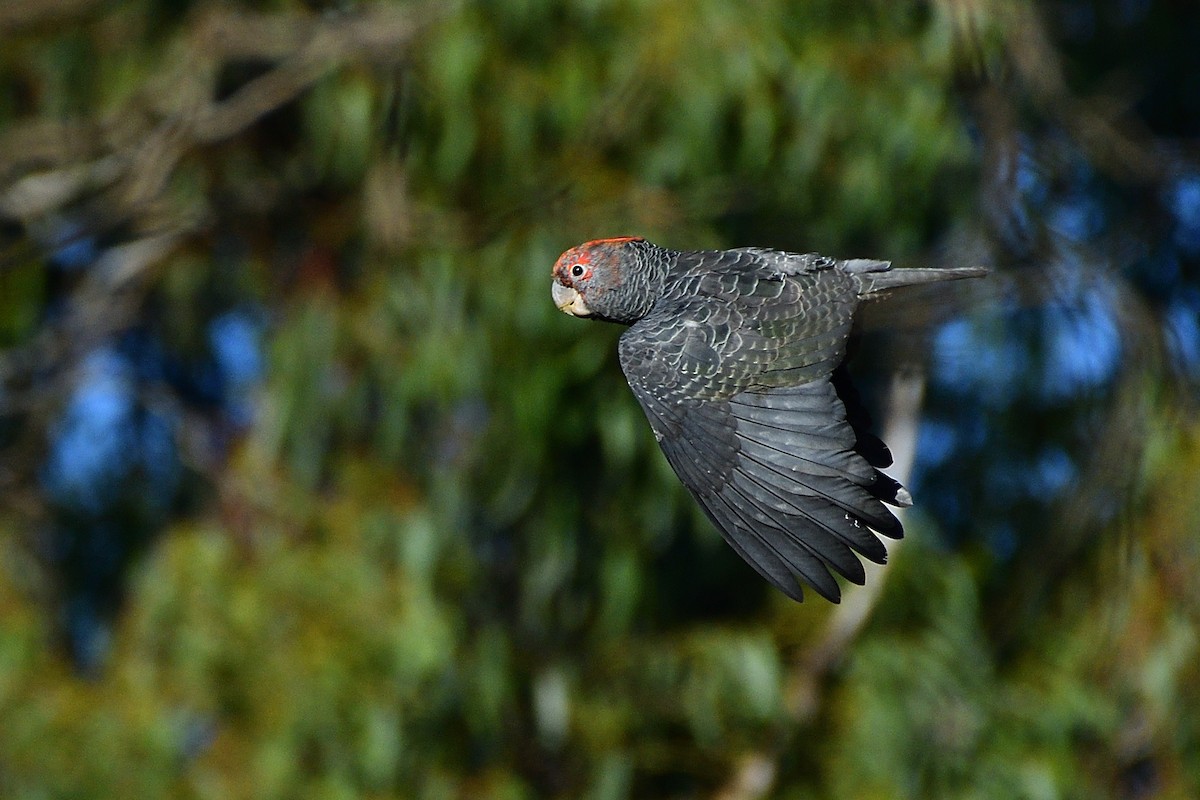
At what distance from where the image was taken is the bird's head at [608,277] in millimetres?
3113

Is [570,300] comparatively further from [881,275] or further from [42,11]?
[42,11]

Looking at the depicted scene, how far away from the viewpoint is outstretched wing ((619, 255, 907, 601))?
250 cm

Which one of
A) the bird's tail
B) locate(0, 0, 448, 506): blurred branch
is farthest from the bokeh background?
the bird's tail

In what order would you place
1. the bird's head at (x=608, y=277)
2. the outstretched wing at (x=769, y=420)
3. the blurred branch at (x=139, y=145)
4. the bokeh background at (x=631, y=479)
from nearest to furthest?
the outstretched wing at (x=769, y=420) < the bird's head at (x=608, y=277) < the bokeh background at (x=631, y=479) < the blurred branch at (x=139, y=145)

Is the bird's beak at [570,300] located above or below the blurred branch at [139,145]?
above

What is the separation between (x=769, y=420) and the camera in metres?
2.73

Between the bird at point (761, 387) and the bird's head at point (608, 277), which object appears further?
the bird's head at point (608, 277)

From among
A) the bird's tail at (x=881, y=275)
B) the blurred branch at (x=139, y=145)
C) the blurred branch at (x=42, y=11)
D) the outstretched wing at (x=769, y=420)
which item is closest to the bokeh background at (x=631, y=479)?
the blurred branch at (x=139, y=145)

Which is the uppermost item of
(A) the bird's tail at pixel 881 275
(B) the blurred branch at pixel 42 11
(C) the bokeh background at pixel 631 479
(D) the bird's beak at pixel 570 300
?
(A) the bird's tail at pixel 881 275

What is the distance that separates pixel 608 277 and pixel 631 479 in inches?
96.6

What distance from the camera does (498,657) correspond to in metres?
5.61

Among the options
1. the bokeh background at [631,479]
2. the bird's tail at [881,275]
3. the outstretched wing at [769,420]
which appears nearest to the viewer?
the outstretched wing at [769,420]

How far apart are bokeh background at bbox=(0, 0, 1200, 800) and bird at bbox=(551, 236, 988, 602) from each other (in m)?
1.87

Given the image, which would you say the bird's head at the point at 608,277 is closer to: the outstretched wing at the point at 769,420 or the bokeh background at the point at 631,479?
the outstretched wing at the point at 769,420
